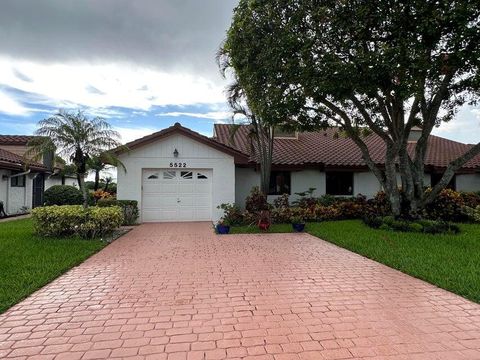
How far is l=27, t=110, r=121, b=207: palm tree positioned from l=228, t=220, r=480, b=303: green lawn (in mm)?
5852

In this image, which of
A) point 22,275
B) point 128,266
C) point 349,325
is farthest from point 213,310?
point 22,275

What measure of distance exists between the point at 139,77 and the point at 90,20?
3.69 m

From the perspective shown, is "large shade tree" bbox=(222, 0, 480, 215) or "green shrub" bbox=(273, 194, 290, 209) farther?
"green shrub" bbox=(273, 194, 290, 209)

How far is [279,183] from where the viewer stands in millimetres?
17078

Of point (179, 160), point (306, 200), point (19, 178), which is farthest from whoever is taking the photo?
point (19, 178)

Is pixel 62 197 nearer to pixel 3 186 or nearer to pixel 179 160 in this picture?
pixel 3 186

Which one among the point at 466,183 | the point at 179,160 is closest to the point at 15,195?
the point at 179,160

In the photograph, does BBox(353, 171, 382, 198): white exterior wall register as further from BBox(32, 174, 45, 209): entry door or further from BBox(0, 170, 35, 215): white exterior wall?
BBox(32, 174, 45, 209): entry door

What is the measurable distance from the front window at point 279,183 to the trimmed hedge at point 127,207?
6.96 meters

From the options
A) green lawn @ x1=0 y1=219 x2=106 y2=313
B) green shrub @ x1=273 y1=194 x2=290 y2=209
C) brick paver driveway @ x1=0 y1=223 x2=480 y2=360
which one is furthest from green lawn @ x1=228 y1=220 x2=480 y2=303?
green lawn @ x1=0 y1=219 x2=106 y2=313

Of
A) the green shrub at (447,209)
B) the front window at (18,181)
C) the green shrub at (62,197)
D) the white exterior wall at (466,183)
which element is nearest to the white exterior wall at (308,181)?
the green shrub at (447,209)

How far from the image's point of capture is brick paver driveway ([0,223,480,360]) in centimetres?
342

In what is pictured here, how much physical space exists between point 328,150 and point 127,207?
→ 11.7 meters

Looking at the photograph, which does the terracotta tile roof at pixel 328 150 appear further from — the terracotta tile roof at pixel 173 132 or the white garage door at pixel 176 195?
the white garage door at pixel 176 195
